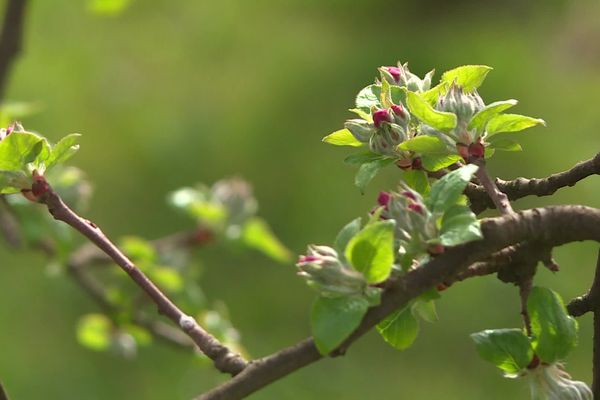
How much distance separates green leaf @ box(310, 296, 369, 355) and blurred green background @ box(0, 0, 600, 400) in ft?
4.30

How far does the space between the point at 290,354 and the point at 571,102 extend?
9.07 ft

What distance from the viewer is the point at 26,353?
91.7 inches

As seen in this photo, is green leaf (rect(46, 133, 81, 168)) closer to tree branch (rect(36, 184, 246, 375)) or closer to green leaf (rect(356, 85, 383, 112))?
tree branch (rect(36, 184, 246, 375))

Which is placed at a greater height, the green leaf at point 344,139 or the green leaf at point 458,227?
the green leaf at point 344,139

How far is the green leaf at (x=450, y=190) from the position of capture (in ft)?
1.75

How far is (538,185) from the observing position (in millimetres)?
603

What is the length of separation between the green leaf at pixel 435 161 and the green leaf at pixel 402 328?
97 millimetres

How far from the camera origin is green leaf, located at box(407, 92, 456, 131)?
55 centimetres

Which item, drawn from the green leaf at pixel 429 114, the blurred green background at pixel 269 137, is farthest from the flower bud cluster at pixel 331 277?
the blurred green background at pixel 269 137

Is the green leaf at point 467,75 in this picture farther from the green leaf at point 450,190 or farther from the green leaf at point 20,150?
the green leaf at point 20,150

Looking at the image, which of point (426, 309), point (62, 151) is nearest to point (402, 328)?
point (426, 309)

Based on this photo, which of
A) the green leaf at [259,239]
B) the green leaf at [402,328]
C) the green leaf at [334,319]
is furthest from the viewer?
the green leaf at [259,239]

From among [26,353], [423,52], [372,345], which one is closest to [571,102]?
[423,52]

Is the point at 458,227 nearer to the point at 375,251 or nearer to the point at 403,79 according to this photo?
the point at 375,251
